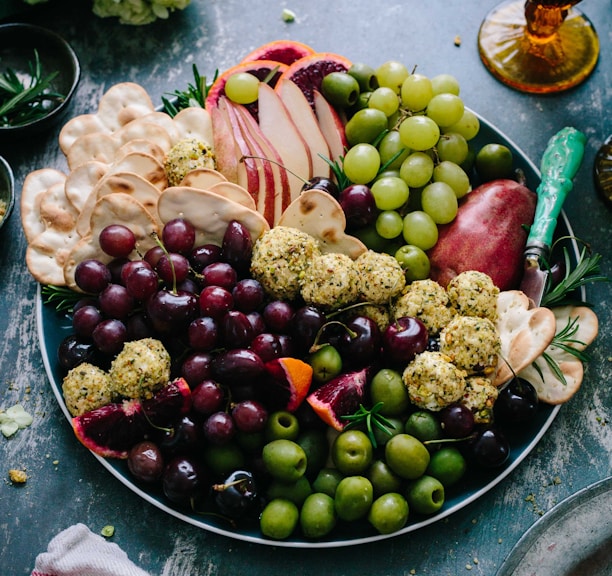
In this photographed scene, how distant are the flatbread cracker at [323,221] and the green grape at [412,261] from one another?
9 centimetres

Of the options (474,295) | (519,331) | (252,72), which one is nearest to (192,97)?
(252,72)

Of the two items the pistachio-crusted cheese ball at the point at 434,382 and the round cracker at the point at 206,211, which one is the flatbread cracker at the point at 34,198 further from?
the pistachio-crusted cheese ball at the point at 434,382

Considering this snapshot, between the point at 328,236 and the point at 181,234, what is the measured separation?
1.11 feet

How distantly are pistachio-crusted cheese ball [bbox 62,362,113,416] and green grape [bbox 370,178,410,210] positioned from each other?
0.74 metres

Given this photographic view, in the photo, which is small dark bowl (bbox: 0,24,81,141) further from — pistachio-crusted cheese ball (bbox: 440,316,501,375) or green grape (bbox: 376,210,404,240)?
pistachio-crusted cheese ball (bbox: 440,316,501,375)

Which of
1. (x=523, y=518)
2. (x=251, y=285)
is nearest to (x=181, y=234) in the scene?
(x=251, y=285)

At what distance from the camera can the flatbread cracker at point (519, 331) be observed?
4.80 feet

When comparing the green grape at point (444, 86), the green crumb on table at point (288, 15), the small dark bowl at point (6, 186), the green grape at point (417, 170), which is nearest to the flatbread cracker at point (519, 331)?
the green grape at point (417, 170)

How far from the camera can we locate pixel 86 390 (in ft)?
4.79

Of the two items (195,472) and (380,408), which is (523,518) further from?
(195,472)

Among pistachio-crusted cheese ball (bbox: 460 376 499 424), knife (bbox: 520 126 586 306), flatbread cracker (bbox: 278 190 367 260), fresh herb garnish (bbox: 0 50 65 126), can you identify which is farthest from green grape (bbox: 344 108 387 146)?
fresh herb garnish (bbox: 0 50 65 126)

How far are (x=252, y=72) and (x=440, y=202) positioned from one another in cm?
61

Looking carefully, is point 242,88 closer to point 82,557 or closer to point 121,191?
point 121,191

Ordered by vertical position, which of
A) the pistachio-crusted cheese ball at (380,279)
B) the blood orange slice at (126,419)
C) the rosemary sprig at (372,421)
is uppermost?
the pistachio-crusted cheese ball at (380,279)
